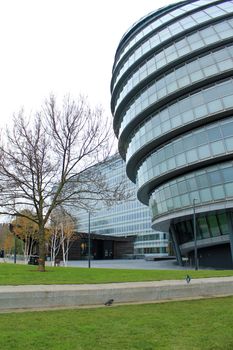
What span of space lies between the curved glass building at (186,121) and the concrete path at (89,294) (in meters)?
Answer: 23.2

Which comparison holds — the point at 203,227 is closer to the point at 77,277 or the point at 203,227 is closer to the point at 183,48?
the point at 183,48

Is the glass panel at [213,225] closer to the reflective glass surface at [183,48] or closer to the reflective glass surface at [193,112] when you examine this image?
the reflective glass surface at [193,112]

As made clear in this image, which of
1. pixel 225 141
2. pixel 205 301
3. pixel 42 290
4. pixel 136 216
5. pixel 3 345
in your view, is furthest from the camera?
pixel 136 216

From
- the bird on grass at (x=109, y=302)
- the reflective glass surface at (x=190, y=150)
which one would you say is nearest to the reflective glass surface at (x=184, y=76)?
the reflective glass surface at (x=190, y=150)

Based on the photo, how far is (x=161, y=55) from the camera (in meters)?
44.6

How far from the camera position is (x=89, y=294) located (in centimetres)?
1191

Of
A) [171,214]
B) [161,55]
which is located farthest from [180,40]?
[171,214]

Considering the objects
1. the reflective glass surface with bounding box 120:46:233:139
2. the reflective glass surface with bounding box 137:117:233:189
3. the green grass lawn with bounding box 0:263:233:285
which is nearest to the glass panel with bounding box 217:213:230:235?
the reflective glass surface with bounding box 137:117:233:189

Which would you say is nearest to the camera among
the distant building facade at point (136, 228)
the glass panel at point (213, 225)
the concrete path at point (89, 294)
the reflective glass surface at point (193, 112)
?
the concrete path at point (89, 294)

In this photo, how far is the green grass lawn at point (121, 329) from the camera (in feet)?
22.6

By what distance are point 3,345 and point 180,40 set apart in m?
41.6

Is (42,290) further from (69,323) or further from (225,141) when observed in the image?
(225,141)

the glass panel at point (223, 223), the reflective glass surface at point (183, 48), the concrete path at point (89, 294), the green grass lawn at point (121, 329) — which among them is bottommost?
the green grass lawn at point (121, 329)

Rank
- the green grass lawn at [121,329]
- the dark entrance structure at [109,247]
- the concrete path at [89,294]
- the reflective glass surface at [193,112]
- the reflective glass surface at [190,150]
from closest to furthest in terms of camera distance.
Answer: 1. the green grass lawn at [121,329]
2. the concrete path at [89,294]
3. the reflective glass surface at [190,150]
4. the reflective glass surface at [193,112]
5. the dark entrance structure at [109,247]
